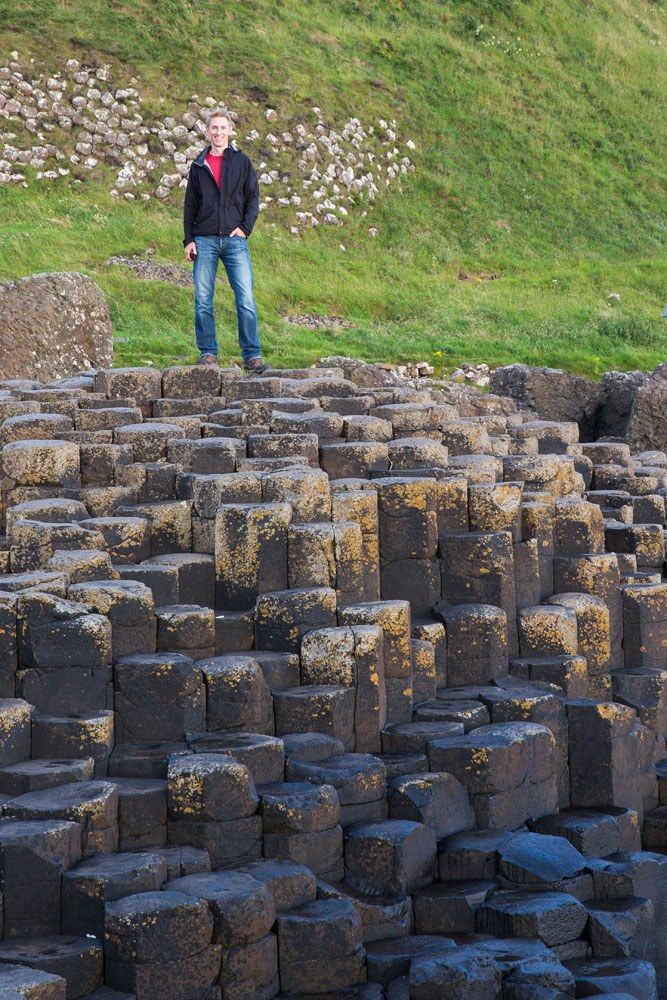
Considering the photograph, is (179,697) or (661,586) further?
(661,586)

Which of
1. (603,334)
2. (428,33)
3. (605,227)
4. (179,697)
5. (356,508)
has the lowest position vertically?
(179,697)

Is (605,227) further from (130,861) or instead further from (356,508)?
(130,861)

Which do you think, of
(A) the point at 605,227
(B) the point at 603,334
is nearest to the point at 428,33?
(A) the point at 605,227

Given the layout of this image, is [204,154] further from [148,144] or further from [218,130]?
[148,144]

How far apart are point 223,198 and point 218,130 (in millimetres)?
722

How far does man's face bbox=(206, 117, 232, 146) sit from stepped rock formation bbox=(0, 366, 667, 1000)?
2761mm

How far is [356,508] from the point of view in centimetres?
1108

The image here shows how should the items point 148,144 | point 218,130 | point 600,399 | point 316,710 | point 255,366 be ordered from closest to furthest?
point 316,710 → point 218,130 → point 255,366 → point 600,399 → point 148,144

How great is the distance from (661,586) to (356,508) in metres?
3.40

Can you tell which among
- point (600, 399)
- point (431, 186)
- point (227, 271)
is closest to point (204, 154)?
point (227, 271)

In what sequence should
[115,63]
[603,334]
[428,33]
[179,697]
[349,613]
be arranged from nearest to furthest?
[179,697] < [349,613] < [603,334] < [115,63] < [428,33]

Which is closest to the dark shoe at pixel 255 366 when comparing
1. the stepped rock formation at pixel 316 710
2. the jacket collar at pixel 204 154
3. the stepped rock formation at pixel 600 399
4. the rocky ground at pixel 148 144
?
the stepped rock formation at pixel 316 710

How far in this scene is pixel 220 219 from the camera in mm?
14289

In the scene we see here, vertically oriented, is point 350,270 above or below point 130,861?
above
